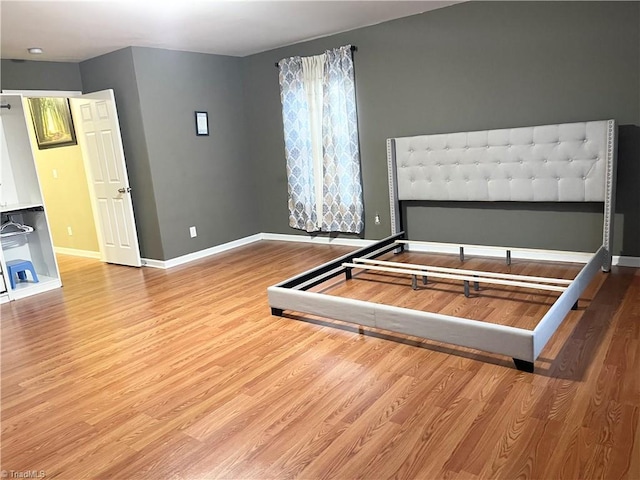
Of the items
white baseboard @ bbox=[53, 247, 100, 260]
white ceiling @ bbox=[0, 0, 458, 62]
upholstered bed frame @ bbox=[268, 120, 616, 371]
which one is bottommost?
white baseboard @ bbox=[53, 247, 100, 260]

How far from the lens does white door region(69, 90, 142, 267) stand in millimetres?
5316

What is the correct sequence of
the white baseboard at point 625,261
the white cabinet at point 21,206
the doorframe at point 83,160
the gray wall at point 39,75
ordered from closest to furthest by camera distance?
the white baseboard at point 625,261
the white cabinet at point 21,206
the gray wall at point 39,75
the doorframe at point 83,160

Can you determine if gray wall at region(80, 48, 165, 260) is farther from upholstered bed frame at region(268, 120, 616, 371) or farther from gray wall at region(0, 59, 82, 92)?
upholstered bed frame at region(268, 120, 616, 371)

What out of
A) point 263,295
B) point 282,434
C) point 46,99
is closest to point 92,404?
point 282,434

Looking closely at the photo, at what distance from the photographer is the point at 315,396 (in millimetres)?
2438

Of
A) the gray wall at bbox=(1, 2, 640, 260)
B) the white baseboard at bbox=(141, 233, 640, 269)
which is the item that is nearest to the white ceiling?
the gray wall at bbox=(1, 2, 640, 260)

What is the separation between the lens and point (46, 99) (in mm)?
5945

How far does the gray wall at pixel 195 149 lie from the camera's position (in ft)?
17.3

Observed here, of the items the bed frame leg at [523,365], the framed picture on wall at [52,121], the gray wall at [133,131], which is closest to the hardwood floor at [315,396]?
the bed frame leg at [523,365]

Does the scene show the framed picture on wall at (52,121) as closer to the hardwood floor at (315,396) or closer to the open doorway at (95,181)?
the open doorway at (95,181)

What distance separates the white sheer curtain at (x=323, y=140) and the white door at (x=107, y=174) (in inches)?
75.7

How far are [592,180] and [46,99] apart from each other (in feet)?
20.0

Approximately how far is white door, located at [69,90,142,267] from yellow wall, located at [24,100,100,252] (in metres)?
0.34

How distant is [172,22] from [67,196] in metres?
3.29
